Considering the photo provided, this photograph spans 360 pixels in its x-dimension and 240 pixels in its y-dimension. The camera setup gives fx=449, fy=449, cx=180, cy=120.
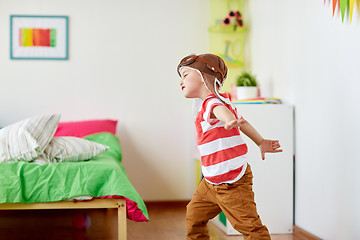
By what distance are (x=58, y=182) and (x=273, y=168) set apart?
1183 mm

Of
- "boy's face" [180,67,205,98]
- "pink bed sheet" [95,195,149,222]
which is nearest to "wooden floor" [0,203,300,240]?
"pink bed sheet" [95,195,149,222]

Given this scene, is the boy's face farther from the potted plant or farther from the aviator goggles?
the potted plant

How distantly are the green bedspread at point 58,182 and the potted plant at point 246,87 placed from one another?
1.15m

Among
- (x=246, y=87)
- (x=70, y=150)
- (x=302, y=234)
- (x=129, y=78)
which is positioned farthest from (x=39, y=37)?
(x=302, y=234)

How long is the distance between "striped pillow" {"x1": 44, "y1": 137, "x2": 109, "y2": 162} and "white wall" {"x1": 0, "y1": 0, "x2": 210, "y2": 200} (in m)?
1.11

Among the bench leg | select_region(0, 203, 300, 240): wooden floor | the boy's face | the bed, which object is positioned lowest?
select_region(0, 203, 300, 240): wooden floor

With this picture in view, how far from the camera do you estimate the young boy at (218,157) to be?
1560 mm

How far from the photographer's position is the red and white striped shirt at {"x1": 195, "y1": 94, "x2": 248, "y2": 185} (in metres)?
1.60

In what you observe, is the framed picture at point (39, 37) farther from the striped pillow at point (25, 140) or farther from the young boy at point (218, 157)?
the young boy at point (218, 157)

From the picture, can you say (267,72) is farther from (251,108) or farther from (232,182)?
(232,182)

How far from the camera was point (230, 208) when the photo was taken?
1.58 metres

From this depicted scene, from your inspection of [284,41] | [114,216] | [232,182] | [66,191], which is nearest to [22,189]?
[66,191]

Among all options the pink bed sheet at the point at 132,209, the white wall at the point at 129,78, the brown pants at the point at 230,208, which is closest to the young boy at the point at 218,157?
the brown pants at the point at 230,208

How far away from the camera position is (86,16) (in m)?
3.50
